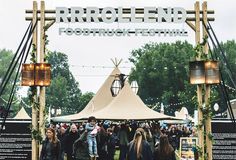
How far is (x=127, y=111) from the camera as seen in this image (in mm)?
20844

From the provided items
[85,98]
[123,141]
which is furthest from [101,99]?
[85,98]

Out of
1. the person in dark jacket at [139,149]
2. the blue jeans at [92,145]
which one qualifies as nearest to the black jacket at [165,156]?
the person in dark jacket at [139,149]

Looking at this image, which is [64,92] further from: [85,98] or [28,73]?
[28,73]

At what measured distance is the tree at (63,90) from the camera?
9338 cm

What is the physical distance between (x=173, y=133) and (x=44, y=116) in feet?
45.5

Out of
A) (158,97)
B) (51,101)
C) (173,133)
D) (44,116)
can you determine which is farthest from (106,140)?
(51,101)

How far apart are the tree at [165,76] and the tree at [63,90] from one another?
26.5m

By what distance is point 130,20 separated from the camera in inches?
477

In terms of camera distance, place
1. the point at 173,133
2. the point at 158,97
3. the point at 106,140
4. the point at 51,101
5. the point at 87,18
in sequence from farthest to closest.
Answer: the point at 51,101, the point at 158,97, the point at 173,133, the point at 106,140, the point at 87,18

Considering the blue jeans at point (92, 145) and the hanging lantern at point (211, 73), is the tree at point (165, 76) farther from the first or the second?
the hanging lantern at point (211, 73)

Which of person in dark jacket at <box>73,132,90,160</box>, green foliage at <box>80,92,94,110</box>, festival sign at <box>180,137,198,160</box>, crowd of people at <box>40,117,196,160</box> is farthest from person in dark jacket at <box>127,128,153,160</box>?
green foliage at <box>80,92,94,110</box>

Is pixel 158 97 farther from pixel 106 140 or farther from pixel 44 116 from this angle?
pixel 44 116

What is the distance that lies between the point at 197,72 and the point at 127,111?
362 inches

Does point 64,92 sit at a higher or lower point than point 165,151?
higher
